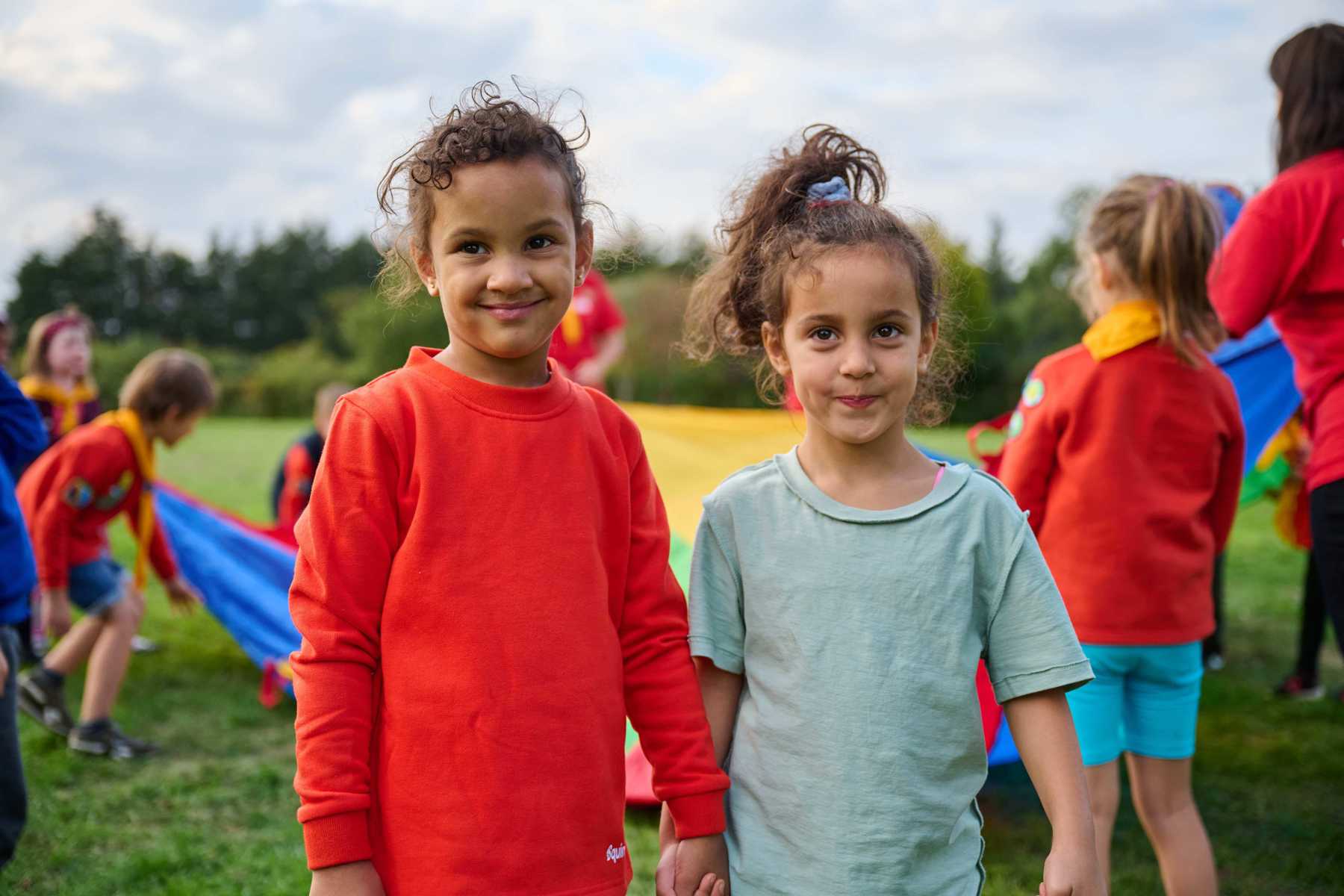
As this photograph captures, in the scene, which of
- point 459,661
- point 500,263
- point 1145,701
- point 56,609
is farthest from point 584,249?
point 56,609

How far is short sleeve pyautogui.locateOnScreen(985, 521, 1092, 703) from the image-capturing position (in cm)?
138

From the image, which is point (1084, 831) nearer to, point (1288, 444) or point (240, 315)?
point (1288, 444)

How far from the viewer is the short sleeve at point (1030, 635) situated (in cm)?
138

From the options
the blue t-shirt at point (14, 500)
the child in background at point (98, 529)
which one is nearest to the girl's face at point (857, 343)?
the blue t-shirt at point (14, 500)

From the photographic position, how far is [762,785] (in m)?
1.46

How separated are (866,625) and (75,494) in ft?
11.2

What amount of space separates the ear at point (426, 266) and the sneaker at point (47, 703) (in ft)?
10.5

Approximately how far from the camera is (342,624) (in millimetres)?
1321

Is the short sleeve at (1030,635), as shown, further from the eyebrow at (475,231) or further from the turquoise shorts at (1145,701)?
the turquoise shorts at (1145,701)

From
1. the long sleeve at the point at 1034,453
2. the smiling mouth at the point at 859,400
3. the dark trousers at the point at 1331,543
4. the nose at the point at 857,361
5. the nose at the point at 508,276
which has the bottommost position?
the dark trousers at the point at 1331,543

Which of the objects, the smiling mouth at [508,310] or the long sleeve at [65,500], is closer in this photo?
the smiling mouth at [508,310]

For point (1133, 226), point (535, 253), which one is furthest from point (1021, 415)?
point (535, 253)

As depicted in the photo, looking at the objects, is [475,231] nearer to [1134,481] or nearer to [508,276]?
[508,276]

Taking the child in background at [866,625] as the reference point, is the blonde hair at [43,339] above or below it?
above
